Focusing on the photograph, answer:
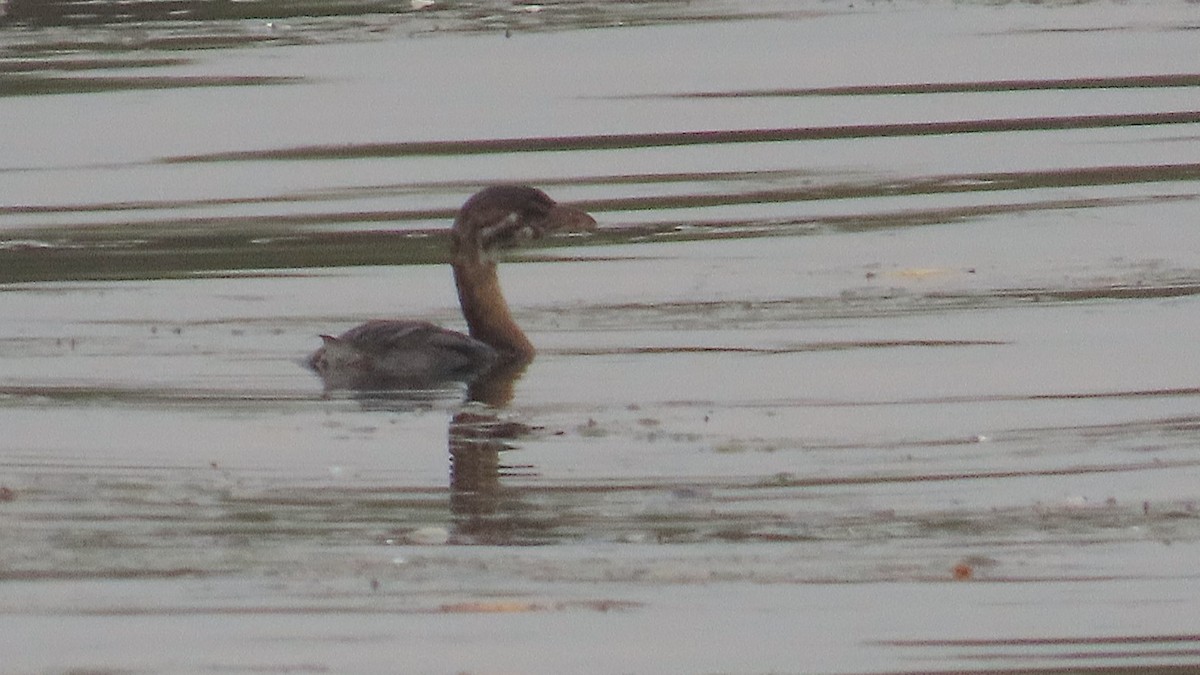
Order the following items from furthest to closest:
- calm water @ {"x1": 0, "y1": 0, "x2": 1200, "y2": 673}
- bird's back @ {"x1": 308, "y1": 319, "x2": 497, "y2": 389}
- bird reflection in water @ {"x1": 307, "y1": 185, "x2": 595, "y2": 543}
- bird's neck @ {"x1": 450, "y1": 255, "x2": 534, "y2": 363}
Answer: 1. bird's neck @ {"x1": 450, "y1": 255, "x2": 534, "y2": 363}
2. bird's back @ {"x1": 308, "y1": 319, "x2": 497, "y2": 389}
3. bird reflection in water @ {"x1": 307, "y1": 185, "x2": 595, "y2": 543}
4. calm water @ {"x1": 0, "y1": 0, "x2": 1200, "y2": 673}

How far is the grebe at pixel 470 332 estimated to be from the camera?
13.6m

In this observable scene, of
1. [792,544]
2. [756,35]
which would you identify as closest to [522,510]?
[792,544]

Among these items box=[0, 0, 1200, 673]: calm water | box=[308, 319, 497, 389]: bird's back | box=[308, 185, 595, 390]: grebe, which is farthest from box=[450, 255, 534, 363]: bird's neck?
box=[308, 319, 497, 389]: bird's back

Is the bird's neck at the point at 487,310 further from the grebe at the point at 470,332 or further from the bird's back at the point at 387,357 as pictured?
the bird's back at the point at 387,357

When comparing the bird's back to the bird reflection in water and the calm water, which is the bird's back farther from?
the calm water

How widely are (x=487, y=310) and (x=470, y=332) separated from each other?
0.23m

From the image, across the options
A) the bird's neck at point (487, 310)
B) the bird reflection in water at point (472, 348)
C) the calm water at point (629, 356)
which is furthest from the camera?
the bird's neck at point (487, 310)

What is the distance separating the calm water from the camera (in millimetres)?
8766

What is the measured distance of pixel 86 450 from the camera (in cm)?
1158

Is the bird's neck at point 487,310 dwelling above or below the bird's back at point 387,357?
above

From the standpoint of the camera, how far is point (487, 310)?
14297 mm

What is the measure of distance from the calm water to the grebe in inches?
8.0

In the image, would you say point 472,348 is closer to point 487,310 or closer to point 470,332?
point 487,310

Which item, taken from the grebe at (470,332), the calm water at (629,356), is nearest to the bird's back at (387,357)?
the grebe at (470,332)
